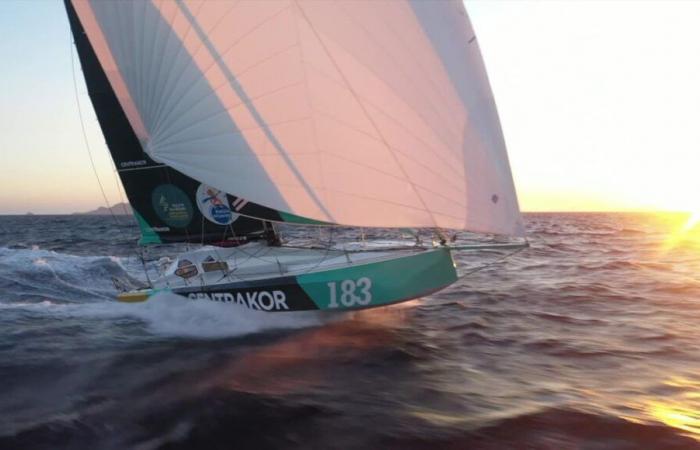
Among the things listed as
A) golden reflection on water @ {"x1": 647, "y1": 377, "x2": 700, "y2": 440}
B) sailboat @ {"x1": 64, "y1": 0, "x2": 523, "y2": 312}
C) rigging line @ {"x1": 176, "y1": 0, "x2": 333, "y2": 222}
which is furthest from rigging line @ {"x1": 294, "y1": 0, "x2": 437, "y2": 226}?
golden reflection on water @ {"x1": 647, "y1": 377, "x2": 700, "y2": 440}

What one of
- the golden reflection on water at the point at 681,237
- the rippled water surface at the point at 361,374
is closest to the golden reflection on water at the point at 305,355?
the rippled water surface at the point at 361,374

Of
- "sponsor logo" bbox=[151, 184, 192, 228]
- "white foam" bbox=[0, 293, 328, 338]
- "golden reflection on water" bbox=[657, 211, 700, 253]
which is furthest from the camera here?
"golden reflection on water" bbox=[657, 211, 700, 253]

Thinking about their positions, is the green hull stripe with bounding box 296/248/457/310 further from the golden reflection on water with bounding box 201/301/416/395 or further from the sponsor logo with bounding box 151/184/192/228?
the sponsor logo with bounding box 151/184/192/228

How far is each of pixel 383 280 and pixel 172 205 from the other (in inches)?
195

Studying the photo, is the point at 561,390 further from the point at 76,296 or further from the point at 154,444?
the point at 76,296

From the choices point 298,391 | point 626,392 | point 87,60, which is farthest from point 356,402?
point 87,60

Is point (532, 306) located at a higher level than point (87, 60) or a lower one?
lower

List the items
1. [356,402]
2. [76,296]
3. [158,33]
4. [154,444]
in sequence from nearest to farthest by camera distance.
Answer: [154,444] < [356,402] < [158,33] < [76,296]

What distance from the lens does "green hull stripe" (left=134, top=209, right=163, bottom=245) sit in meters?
10.4

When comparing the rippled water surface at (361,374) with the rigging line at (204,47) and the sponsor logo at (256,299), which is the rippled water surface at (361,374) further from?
the rigging line at (204,47)

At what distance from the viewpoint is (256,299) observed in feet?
26.5

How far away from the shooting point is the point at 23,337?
25.4 ft

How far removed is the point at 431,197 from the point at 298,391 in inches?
117

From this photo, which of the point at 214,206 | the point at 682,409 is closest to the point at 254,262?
the point at 214,206
